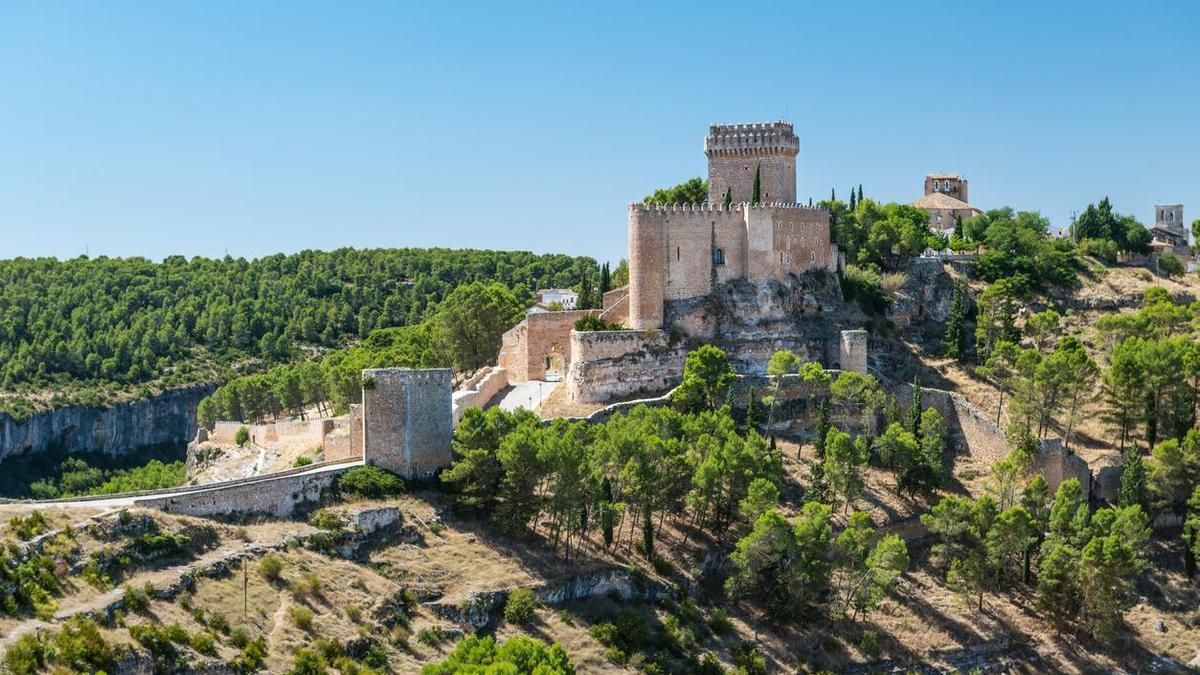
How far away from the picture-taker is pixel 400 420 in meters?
48.8

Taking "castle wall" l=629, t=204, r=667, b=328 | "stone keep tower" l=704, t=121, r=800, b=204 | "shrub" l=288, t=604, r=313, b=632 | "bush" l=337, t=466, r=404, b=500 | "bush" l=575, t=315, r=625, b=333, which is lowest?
"shrub" l=288, t=604, r=313, b=632

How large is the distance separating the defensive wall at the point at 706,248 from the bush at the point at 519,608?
18109mm

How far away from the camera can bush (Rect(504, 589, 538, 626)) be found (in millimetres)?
44062

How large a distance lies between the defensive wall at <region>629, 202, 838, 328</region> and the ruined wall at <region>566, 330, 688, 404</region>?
132 centimetres

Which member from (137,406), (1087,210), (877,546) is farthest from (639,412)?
(137,406)

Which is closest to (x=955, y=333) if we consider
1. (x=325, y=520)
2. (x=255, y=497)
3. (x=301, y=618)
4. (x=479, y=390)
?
(x=479, y=390)

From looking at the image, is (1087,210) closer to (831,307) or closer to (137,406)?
(831,307)

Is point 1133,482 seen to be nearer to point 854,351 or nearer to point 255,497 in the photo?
point 854,351

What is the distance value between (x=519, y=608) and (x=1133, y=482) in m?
24.2

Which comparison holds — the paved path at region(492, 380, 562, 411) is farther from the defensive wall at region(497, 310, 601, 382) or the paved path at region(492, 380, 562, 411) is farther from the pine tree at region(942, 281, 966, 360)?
the pine tree at region(942, 281, 966, 360)

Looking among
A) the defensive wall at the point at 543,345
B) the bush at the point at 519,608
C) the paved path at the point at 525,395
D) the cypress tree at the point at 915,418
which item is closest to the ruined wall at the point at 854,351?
the cypress tree at the point at 915,418

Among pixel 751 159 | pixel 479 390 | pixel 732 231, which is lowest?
pixel 479 390

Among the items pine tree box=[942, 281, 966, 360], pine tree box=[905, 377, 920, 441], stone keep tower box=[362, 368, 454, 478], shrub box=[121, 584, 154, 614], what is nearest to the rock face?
pine tree box=[942, 281, 966, 360]

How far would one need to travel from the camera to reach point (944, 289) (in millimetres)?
69500
